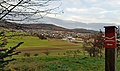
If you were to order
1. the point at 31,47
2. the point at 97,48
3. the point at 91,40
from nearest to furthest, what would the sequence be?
the point at 97,48 < the point at 91,40 < the point at 31,47

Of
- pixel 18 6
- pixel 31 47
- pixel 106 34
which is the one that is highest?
pixel 18 6

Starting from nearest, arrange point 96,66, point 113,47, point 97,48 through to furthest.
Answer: point 113,47
point 96,66
point 97,48

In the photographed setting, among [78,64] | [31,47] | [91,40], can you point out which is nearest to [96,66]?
[78,64]

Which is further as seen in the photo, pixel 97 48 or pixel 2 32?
pixel 97 48

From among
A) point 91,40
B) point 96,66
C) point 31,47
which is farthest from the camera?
point 31,47

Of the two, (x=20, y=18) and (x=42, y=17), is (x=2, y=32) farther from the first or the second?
(x=42, y=17)

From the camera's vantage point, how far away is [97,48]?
110 feet

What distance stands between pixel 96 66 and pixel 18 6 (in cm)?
1430

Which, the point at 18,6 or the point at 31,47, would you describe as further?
the point at 31,47

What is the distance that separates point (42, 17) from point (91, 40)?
3082 cm

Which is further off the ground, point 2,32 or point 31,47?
point 2,32

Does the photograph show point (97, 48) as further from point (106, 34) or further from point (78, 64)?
point (106, 34)

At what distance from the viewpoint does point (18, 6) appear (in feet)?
15.5

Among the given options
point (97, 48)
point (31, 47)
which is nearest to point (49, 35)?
point (97, 48)
